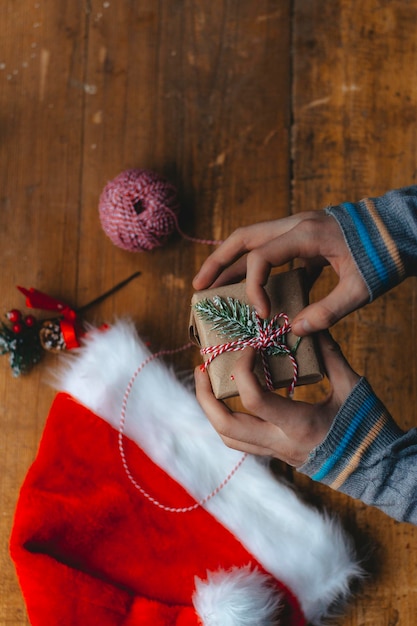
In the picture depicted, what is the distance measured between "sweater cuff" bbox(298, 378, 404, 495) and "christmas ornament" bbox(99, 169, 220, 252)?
0.42m

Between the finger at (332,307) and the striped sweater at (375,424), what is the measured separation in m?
0.01

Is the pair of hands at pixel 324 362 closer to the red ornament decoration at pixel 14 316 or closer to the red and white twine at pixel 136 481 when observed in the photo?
the red and white twine at pixel 136 481

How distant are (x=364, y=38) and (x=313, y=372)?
694 mm

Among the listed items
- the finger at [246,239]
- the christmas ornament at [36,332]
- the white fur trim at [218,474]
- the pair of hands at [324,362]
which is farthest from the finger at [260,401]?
the christmas ornament at [36,332]

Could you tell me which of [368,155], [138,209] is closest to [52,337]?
[138,209]

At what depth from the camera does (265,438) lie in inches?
28.1

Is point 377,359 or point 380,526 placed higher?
point 377,359

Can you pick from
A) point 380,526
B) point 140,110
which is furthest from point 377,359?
point 140,110

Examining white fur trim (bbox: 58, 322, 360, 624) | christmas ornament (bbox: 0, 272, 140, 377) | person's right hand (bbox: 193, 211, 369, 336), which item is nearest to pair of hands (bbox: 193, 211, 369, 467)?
person's right hand (bbox: 193, 211, 369, 336)

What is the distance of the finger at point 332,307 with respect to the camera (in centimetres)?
67

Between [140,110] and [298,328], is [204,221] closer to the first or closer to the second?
[140,110]

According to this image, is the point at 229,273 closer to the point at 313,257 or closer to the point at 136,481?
the point at 313,257

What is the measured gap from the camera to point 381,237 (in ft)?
2.25

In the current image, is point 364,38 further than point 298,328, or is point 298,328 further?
point 364,38
